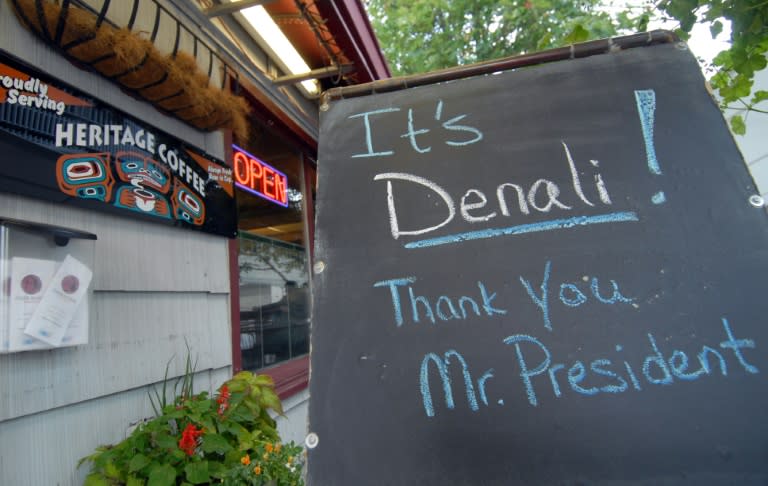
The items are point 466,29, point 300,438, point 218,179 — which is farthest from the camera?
point 466,29

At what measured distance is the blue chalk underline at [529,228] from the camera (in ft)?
3.40

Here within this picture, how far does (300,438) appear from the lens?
10.4 ft

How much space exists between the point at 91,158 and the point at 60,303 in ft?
1.98

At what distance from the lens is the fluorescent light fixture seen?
2.96 meters

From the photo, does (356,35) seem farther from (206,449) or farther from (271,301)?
(206,449)

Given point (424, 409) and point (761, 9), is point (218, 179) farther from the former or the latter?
point (761, 9)

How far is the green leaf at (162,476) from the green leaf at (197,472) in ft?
0.16

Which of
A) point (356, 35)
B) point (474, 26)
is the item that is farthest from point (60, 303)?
point (474, 26)

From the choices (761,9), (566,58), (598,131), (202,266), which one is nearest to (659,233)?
(598,131)

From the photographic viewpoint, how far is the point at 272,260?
3439mm

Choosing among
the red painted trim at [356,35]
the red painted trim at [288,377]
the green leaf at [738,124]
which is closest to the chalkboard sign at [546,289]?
the green leaf at [738,124]

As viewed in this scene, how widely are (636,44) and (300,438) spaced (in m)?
3.06

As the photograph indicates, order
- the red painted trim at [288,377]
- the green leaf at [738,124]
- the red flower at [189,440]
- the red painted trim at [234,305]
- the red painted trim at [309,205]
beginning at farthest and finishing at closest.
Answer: the red painted trim at [309,205]
the red painted trim at [288,377]
the red painted trim at [234,305]
the green leaf at [738,124]
the red flower at [189,440]

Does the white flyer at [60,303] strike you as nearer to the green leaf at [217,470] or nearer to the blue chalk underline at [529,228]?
the green leaf at [217,470]
